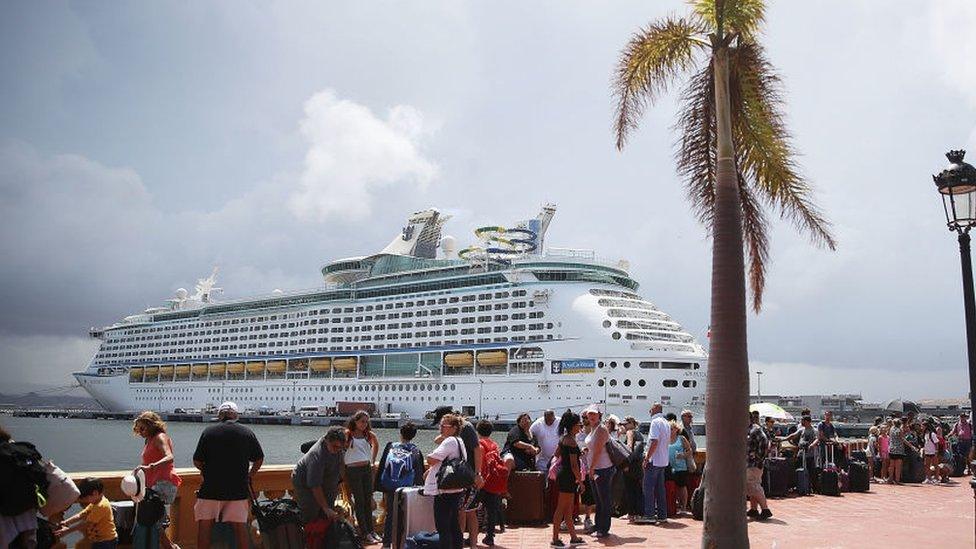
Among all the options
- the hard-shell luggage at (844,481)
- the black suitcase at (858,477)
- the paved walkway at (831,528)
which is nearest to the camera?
the paved walkway at (831,528)

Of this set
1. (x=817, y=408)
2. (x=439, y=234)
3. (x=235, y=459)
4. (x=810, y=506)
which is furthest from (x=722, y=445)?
(x=817, y=408)

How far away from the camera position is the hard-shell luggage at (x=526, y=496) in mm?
8703

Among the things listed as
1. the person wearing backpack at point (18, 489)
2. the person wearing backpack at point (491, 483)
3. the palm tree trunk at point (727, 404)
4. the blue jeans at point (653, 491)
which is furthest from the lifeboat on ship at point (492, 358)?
the person wearing backpack at point (18, 489)

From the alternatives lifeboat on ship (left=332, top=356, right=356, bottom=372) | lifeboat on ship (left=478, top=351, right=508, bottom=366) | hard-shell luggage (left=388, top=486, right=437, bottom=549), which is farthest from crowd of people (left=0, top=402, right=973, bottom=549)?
lifeboat on ship (left=332, top=356, right=356, bottom=372)

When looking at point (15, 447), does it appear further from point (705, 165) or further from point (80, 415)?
point (80, 415)

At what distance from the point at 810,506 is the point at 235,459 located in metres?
8.47

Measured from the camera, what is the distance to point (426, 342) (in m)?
59.8

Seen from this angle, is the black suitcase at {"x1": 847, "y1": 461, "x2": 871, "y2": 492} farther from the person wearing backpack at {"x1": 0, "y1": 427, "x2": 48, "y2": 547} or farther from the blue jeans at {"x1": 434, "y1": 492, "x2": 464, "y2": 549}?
the person wearing backpack at {"x1": 0, "y1": 427, "x2": 48, "y2": 547}

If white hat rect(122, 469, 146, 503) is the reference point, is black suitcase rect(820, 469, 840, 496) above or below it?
below

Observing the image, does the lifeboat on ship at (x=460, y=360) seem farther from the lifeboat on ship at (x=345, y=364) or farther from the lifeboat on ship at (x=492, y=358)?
the lifeboat on ship at (x=345, y=364)

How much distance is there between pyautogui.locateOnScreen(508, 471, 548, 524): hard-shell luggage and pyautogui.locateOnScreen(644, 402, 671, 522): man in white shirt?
4.37 ft

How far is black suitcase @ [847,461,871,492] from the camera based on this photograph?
13.2 metres

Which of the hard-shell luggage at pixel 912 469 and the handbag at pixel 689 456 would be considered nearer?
the handbag at pixel 689 456

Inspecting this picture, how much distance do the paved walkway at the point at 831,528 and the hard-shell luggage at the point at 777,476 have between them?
26 cm
